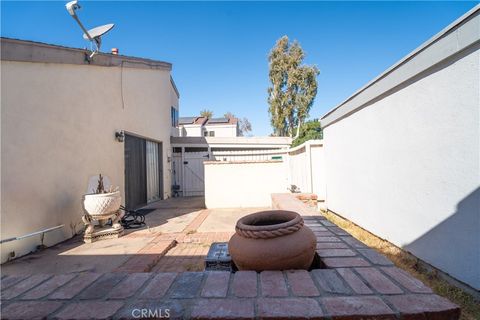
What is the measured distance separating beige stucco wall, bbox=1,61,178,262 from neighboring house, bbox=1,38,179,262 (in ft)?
0.05

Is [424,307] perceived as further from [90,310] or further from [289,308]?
[90,310]

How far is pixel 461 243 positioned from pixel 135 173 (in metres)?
8.42

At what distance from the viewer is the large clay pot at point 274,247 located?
67.6 inches

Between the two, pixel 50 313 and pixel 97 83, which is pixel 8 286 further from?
pixel 97 83

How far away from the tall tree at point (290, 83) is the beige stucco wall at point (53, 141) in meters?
14.6

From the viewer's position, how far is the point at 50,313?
122cm

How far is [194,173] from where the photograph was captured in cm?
1284

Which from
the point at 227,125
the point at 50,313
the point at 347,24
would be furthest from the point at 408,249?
the point at 227,125

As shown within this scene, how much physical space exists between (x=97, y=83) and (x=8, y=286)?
5929mm

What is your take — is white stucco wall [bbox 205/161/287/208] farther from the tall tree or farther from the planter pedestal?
the tall tree

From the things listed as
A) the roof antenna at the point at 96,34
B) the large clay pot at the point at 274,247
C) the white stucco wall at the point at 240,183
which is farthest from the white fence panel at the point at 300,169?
the roof antenna at the point at 96,34

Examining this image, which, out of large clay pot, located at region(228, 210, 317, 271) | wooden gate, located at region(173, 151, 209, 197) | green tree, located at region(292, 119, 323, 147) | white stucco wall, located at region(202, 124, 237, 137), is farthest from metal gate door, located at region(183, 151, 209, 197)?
white stucco wall, located at region(202, 124, 237, 137)

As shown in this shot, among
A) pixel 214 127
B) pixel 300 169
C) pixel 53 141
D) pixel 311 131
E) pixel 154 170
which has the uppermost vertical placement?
pixel 214 127

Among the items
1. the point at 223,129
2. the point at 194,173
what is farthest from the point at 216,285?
the point at 223,129
